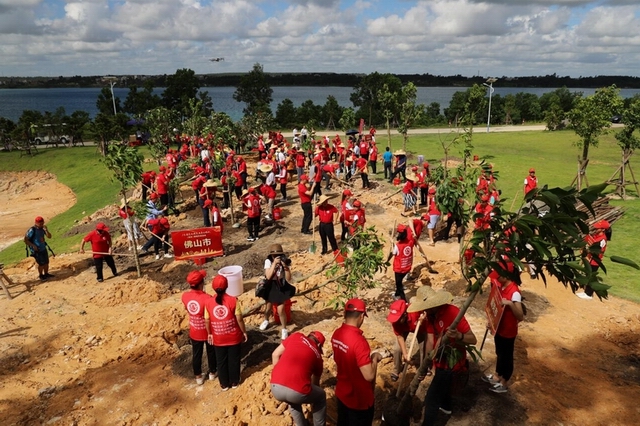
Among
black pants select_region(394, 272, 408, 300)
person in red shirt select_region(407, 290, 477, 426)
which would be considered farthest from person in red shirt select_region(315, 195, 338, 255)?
person in red shirt select_region(407, 290, 477, 426)

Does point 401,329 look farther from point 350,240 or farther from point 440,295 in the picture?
point 350,240

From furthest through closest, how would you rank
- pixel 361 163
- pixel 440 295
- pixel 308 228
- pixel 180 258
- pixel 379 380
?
pixel 361 163 < pixel 308 228 < pixel 180 258 < pixel 379 380 < pixel 440 295

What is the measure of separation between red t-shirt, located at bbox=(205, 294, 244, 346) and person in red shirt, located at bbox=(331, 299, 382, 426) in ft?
6.50

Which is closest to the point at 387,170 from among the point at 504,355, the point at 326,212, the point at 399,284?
the point at 326,212

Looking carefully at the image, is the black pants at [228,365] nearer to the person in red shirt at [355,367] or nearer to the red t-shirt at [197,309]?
the red t-shirt at [197,309]

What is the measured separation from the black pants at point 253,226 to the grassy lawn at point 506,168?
15.0 ft

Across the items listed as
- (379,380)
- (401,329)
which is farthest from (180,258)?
(401,329)

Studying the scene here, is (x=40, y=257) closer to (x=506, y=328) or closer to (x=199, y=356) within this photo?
(x=199, y=356)

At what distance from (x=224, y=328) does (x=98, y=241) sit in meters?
7.43

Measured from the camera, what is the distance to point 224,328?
20.2ft

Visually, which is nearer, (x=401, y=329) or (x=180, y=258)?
(x=401, y=329)

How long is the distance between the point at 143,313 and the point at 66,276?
16.7ft

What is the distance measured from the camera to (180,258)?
12.2 meters

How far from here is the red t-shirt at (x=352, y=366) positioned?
4.51 m
